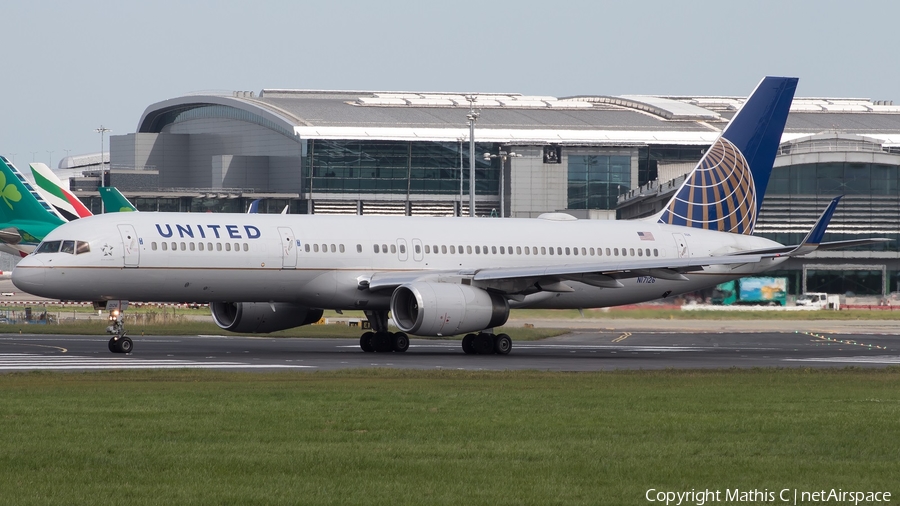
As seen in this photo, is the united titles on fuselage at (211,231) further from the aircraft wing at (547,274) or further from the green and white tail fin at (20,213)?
the green and white tail fin at (20,213)

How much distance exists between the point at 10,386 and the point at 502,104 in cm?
10318

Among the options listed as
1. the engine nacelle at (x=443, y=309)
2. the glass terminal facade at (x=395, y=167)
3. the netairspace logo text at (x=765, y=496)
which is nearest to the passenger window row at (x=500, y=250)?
the engine nacelle at (x=443, y=309)

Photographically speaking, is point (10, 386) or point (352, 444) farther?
point (10, 386)

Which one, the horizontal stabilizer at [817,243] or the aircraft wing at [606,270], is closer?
the aircraft wing at [606,270]

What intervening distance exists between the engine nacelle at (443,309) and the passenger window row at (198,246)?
442cm

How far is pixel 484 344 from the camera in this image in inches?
1389

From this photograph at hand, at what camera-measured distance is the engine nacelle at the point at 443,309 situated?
106ft

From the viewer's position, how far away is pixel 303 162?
106688 millimetres

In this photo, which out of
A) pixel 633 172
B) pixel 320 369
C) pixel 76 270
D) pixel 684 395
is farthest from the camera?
pixel 633 172

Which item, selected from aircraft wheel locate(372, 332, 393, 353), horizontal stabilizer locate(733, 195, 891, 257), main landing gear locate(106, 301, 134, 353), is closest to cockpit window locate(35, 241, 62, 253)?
main landing gear locate(106, 301, 134, 353)

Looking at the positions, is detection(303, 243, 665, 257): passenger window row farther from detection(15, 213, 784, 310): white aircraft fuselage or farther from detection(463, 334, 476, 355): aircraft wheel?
detection(463, 334, 476, 355): aircraft wheel

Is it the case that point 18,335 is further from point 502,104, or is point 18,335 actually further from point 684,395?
point 502,104

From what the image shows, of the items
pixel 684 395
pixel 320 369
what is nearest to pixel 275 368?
pixel 320 369

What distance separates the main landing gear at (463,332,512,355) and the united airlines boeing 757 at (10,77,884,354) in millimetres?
41
